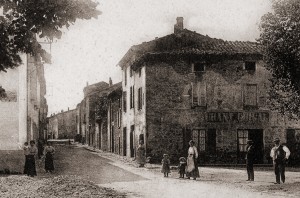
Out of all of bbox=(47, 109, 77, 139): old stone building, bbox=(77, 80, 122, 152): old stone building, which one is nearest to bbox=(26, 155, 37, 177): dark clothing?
bbox=(77, 80, 122, 152): old stone building

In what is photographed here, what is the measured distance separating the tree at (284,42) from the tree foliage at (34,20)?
13.7 metres

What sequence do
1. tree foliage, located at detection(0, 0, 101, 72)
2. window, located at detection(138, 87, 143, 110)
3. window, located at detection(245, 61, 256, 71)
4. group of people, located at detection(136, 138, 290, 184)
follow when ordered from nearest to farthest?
tree foliage, located at detection(0, 0, 101, 72), group of people, located at detection(136, 138, 290, 184), window, located at detection(245, 61, 256, 71), window, located at detection(138, 87, 143, 110)

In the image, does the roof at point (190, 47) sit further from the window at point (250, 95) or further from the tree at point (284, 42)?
the tree at point (284, 42)

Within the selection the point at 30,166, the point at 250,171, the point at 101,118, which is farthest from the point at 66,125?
the point at 250,171

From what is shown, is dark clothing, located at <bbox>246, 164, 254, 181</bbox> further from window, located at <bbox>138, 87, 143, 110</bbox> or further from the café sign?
window, located at <bbox>138, 87, 143, 110</bbox>

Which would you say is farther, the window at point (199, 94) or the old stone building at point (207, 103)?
the window at point (199, 94)

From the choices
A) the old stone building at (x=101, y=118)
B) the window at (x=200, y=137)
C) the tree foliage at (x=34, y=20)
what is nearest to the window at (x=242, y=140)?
the window at (x=200, y=137)

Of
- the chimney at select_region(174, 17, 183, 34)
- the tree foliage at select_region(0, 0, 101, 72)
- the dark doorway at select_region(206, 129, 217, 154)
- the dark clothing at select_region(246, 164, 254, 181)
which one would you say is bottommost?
the dark clothing at select_region(246, 164, 254, 181)

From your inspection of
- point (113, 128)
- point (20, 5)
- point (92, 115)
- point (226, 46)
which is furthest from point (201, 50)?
point (92, 115)

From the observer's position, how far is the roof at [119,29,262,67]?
1180 inches

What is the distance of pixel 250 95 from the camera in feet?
100

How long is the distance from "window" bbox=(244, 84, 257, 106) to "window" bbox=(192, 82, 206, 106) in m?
2.61

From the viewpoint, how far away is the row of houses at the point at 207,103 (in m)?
29.8

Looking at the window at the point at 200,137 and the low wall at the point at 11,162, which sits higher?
the window at the point at 200,137
